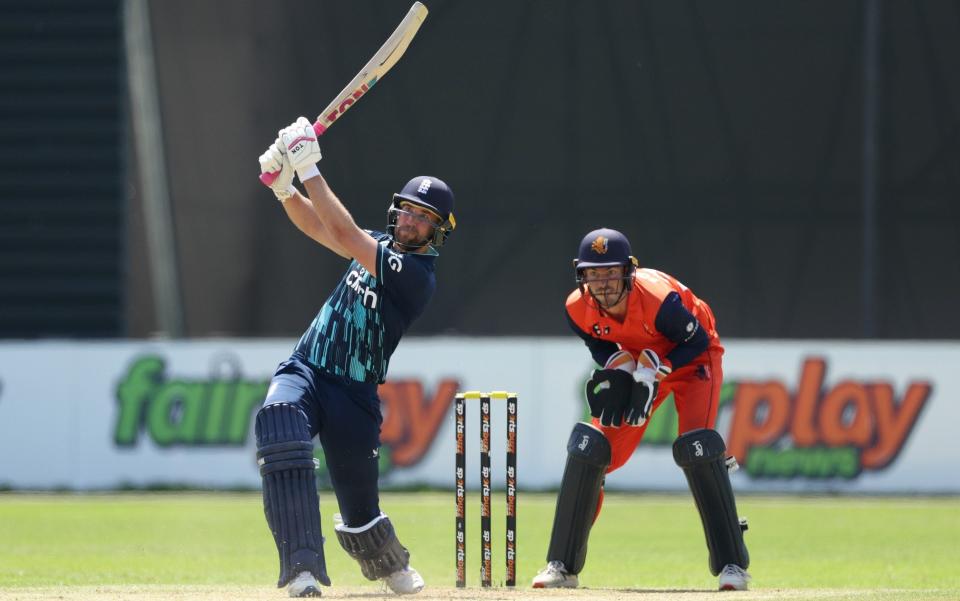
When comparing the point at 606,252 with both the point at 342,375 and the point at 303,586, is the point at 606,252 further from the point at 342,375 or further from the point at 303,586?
the point at 303,586

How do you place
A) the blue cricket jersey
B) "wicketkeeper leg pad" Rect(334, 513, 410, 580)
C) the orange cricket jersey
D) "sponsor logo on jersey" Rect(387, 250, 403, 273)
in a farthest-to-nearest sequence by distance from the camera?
the orange cricket jersey → "wicketkeeper leg pad" Rect(334, 513, 410, 580) → the blue cricket jersey → "sponsor logo on jersey" Rect(387, 250, 403, 273)

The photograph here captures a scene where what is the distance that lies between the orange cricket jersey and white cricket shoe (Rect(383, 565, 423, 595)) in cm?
145

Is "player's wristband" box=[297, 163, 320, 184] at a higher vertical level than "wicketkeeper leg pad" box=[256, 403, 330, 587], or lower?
higher

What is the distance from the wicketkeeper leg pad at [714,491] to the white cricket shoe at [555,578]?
2.19ft

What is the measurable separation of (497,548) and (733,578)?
3.40 m

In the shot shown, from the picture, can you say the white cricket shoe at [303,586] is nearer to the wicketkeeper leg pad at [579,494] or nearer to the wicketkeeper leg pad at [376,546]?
the wicketkeeper leg pad at [376,546]

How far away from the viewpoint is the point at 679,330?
7.34 metres

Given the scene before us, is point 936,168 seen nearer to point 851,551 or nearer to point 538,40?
point 538,40

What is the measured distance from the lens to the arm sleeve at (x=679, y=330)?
24.0ft

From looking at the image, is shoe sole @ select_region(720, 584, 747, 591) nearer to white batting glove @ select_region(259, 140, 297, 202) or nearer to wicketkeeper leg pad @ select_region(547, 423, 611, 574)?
wicketkeeper leg pad @ select_region(547, 423, 611, 574)

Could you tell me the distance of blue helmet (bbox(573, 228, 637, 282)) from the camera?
23.8 feet

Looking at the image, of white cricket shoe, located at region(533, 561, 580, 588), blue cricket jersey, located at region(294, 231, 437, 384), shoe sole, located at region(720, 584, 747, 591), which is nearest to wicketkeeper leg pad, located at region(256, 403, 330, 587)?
blue cricket jersey, located at region(294, 231, 437, 384)

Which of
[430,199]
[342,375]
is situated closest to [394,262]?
[430,199]

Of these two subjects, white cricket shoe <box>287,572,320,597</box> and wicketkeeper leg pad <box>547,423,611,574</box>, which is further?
wicketkeeper leg pad <box>547,423,611,574</box>
